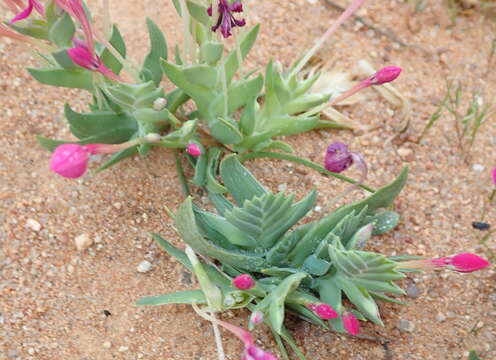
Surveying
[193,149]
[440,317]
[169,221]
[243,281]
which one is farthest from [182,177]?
[440,317]

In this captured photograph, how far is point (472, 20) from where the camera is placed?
265cm

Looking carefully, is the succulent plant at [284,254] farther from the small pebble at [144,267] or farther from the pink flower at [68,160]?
the pink flower at [68,160]

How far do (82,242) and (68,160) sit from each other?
0.61m

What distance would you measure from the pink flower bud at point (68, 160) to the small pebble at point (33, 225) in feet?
2.07

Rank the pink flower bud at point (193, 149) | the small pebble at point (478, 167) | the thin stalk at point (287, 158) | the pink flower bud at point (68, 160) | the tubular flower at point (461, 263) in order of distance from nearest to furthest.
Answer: the pink flower bud at point (68, 160)
the tubular flower at point (461, 263)
the pink flower bud at point (193, 149)
the thin stalk at point (287, 158)
the small pebble at point (478, 167)

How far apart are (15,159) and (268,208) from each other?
2.95 ft

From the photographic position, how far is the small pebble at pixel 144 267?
186 cm

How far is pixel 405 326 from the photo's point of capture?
71.5 inches

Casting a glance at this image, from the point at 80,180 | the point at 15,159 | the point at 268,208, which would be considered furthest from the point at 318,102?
the point at 15,159

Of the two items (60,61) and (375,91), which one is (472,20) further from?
(60,61)

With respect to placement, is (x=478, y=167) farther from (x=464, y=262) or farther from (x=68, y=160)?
(x=68, y=160)

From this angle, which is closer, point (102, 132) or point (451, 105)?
point (102, 132)

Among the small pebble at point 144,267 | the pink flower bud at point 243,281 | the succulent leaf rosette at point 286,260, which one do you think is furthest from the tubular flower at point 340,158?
the small pebble at point 144,267

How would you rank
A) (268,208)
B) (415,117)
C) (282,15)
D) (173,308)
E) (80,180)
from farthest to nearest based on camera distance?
(282,15) → (415,117) → (80,180) → (173,308) → (268,208)
